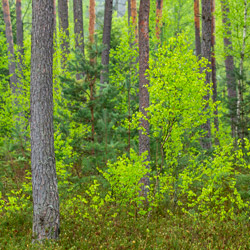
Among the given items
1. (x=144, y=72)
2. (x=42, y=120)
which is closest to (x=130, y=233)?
(x=42, y=120)

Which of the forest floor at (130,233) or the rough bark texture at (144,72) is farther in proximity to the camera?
the rough bark texture at (144,72)

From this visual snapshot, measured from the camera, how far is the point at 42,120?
5.80 m

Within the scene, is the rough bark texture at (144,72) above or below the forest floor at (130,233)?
above

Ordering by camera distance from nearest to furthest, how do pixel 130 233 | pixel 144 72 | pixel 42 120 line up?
pixel 42 120 → pixel 130 233 → pixel 144 72

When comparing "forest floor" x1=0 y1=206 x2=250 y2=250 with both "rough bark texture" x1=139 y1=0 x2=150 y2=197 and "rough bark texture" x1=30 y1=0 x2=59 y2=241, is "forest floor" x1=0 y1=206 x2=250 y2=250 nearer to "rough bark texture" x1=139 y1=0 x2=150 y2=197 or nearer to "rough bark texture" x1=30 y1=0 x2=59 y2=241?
"rough bark texture" x1=30 y1=0 x2=59 y2=241

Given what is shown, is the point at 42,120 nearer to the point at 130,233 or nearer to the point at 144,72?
the point at 130,233

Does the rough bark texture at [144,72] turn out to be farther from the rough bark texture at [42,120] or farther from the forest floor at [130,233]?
the rough bark texture at [42,120]

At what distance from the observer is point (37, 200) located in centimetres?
582

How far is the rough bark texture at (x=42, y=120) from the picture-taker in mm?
5754

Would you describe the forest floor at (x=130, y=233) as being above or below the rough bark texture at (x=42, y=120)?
below

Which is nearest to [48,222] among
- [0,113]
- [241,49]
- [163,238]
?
[163,238]

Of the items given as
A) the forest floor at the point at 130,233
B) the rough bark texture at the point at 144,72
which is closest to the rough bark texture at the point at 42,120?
the forest floor at the point at 130,233

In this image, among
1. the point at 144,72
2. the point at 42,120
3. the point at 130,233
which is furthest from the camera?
the point at 144,72

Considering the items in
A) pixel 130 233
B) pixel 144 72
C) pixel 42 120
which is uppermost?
pixel 144 72
